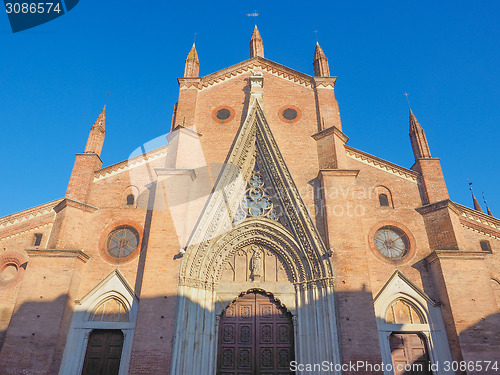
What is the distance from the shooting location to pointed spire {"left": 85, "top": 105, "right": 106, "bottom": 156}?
53.4ft

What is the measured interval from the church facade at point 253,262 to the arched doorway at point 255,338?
0.05 meters

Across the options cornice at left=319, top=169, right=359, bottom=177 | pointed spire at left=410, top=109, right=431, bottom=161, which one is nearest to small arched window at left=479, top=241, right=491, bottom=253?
pointed spire at left=410, top=109, right=431, bottom=161

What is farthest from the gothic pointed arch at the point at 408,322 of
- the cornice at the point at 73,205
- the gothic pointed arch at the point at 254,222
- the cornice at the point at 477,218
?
the cornice at the point at 73,205

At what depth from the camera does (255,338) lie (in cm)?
1262

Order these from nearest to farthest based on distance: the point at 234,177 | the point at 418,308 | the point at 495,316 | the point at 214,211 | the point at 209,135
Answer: the point at 495,316, the point at 418,308, the point at 214,211, the point at 234,177, the point at 209,135

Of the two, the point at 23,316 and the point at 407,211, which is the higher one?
the point at 407,211

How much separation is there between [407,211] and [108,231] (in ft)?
38.5

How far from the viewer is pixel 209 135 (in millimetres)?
16438

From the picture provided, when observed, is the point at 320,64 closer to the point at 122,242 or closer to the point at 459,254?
the point at 459,254

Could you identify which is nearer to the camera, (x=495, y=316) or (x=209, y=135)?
→ (x=495, y=316)

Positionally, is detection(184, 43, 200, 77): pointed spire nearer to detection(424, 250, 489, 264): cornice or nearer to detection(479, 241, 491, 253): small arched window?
detection(424, 250, 489, 264): cornice

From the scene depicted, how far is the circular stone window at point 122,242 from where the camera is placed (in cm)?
1414

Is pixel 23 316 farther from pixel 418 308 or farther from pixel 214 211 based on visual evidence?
pixel 418 308

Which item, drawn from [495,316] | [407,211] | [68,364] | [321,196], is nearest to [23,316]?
[68,364]
